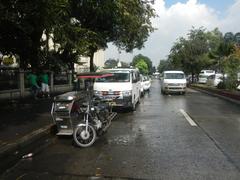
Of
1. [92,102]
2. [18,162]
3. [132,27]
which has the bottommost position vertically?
[18,162]

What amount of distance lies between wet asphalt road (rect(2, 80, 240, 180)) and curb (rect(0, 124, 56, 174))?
284mm

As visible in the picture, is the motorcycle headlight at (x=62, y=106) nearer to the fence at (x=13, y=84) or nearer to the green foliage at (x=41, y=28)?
the green foliage at (x=41, y=28)

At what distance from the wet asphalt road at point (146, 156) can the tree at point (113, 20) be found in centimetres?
428

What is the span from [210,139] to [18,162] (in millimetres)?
5060

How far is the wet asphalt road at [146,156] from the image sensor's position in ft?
23.1

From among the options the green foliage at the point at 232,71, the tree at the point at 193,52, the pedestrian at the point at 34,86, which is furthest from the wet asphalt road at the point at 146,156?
the tree at the point at 193,52

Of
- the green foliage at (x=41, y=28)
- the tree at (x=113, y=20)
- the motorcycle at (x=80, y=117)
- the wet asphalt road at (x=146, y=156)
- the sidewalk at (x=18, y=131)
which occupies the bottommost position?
the wet asphalt road at (x=146, y=156)

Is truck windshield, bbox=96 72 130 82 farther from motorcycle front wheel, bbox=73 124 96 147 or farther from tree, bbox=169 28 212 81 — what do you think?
tree, bbox=169 28 212 81

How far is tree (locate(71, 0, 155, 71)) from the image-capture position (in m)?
16.5

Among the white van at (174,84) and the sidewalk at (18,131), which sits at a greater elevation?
the white van at (174,84)

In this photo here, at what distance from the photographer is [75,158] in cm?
834

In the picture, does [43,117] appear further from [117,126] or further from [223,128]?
[223,128]

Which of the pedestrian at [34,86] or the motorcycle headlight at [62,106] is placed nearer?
the motorcycle headlight at [62,106]

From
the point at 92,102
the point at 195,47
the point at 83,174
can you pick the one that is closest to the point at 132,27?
the point at 92,102
